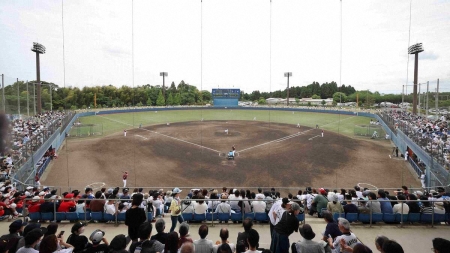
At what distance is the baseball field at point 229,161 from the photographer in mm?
17969

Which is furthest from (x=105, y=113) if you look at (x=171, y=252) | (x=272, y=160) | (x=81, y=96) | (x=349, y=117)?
(x=171, y=252)

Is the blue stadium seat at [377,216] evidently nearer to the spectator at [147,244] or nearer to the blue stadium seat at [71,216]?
the spectator at [147,244]

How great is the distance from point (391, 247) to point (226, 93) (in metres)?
74.7

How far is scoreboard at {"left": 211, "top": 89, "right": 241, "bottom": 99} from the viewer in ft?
253

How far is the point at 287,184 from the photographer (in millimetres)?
17609

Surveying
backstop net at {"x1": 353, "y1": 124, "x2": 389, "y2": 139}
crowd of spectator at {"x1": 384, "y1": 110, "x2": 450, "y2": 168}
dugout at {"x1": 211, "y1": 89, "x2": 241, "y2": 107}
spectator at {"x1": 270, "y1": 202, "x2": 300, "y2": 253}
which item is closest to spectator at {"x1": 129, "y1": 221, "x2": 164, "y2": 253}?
spectator at {"x1": 270, "y1": 202, "x2": 300, "y2": 253}

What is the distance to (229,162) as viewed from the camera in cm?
2267

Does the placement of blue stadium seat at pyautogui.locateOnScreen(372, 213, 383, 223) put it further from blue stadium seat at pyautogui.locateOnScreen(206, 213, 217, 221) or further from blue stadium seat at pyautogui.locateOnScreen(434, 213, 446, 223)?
blue stadium seat at pyautogui.locateOnScreen(206, 213, 217, 221)

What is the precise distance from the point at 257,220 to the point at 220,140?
79.0 feet

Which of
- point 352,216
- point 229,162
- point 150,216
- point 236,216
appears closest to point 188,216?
point 150,216

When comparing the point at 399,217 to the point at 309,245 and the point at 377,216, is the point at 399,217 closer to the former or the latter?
the point at 377,216

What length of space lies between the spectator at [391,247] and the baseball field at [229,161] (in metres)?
10.7

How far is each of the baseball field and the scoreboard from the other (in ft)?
136

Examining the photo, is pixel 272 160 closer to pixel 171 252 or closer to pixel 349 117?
pixel 171 252
